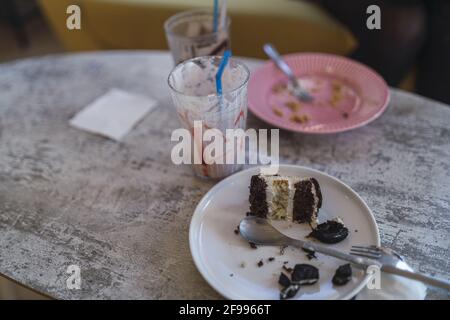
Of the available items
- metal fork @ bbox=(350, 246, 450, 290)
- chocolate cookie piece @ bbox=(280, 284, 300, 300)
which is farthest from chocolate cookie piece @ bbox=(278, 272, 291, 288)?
metal fork @ bbox=(350, 246, 450, 290)

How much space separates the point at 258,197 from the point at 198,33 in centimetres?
51

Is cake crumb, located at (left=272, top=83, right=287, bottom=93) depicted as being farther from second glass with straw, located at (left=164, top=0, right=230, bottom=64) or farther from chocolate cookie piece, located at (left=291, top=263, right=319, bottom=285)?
chocolate cookie piece, located at (left=291, top=263, right=319, bottom=285)

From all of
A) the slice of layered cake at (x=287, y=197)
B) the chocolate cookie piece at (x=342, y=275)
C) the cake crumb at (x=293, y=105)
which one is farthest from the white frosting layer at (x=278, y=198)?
the cake crumb at (x=293, y=105)

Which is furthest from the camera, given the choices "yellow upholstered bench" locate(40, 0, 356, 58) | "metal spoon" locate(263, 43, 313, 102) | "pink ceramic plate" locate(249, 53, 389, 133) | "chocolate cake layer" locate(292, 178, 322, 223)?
"yellow upholstered bench" locate(40, 0, 356, 58)

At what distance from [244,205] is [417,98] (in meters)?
0.53

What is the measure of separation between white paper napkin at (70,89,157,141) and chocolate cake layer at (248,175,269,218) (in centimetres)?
39

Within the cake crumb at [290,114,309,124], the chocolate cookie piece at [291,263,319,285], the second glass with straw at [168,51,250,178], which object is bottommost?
the chocolate cookie piece at [291,263,319,285]

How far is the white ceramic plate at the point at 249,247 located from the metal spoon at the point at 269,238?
0.01m

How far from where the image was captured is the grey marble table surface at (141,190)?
0.66m

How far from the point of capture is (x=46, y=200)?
0.80 m

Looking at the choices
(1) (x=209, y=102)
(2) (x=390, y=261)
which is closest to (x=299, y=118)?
(1) (x=209, y=102)

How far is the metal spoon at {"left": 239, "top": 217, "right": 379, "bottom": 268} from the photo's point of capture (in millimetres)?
615
